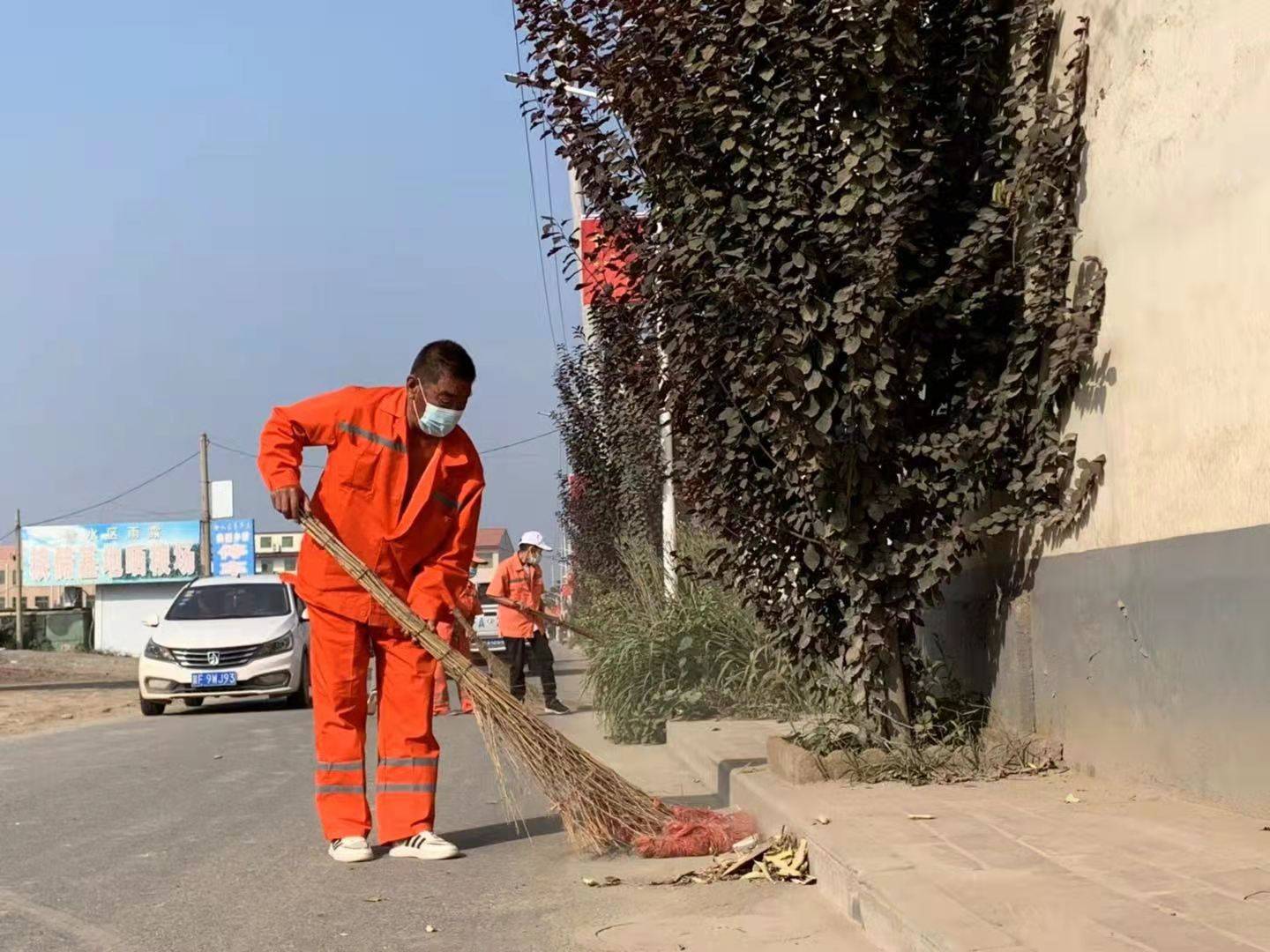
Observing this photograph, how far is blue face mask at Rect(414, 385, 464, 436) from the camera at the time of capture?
6.05m

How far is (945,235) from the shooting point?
6.64 metres

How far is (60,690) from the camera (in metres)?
23.1

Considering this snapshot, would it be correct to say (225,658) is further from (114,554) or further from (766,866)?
(114,554)

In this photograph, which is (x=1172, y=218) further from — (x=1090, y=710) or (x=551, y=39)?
(x=551, y=39)

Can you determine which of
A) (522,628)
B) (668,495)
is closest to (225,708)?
(522,628)

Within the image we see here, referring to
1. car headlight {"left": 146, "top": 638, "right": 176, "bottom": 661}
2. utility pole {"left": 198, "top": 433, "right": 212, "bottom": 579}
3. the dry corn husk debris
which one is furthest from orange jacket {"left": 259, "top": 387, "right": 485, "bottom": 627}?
utility pole {"left": 198, "top": 433, "right": 212, "bottom": 579}

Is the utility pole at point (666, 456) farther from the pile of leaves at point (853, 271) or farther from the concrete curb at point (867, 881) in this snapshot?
the concrete curb at point (867, 881)

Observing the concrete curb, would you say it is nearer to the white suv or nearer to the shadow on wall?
the shadow on wall

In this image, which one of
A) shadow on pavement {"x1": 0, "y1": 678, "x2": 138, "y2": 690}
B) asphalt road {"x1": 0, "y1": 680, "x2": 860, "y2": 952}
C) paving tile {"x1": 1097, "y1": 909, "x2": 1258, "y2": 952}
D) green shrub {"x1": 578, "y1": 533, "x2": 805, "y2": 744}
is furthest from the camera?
shadow on pavement {"x1": 0, "y1": 678, "x2": 138, "y2": 690}

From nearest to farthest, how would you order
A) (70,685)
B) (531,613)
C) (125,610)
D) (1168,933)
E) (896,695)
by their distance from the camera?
1. (1168,933)
2. (896,695)
3. (531,613)
4. (70,685)
5. (125,610)

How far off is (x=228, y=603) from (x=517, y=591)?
384cm

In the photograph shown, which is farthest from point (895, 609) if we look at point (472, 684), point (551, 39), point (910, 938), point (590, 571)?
point (590, 571)

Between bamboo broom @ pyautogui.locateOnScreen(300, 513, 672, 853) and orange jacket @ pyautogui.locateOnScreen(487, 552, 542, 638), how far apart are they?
27.8 feet

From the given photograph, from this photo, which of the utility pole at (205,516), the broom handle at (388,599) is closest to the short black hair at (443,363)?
the broom handle at (388,599)
